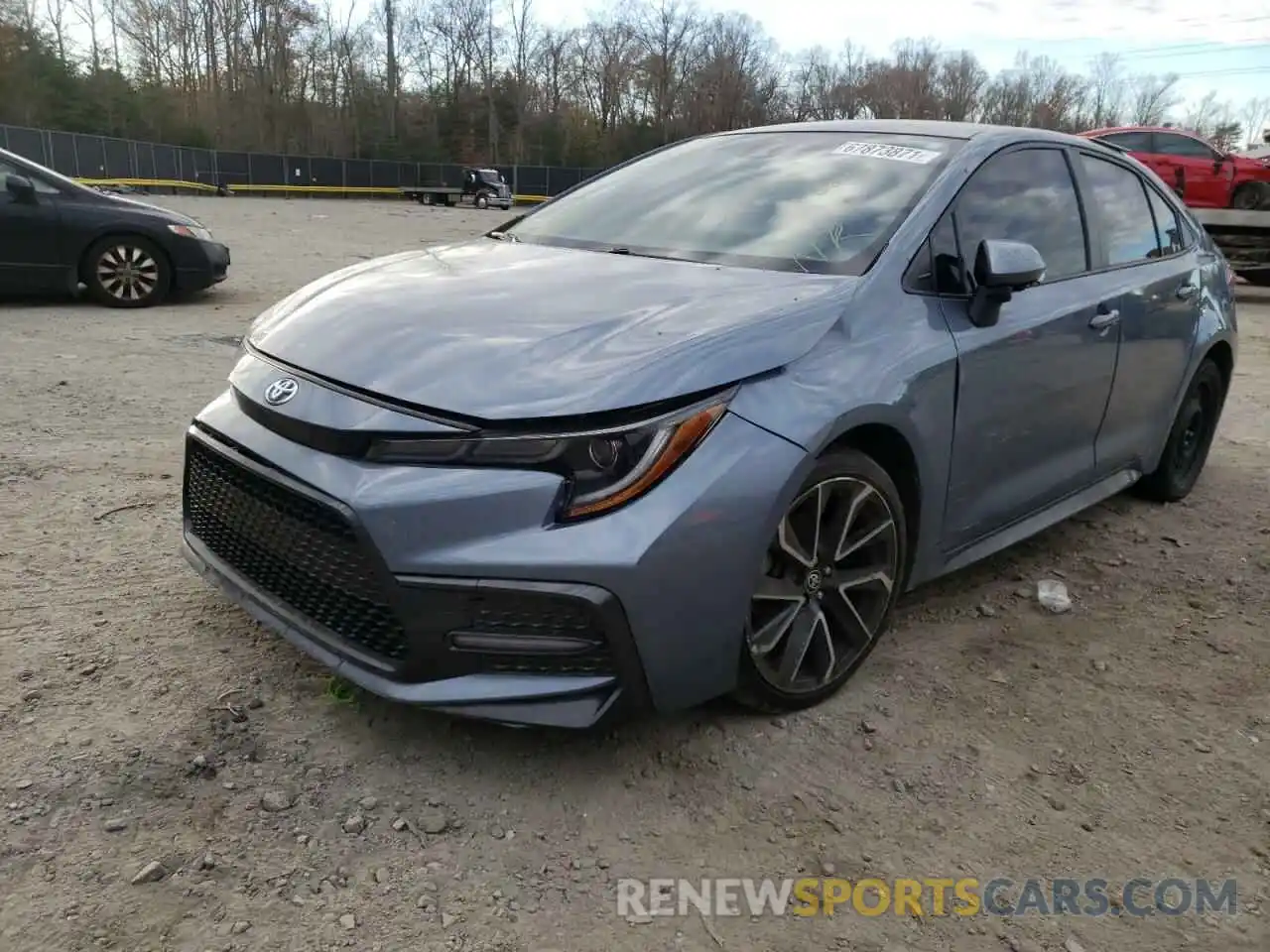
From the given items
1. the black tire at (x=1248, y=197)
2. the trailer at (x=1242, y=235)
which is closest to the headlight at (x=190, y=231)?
the trailer at (x=1242, y=235)

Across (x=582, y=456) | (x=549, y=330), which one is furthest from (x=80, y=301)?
(x=582, y=456)

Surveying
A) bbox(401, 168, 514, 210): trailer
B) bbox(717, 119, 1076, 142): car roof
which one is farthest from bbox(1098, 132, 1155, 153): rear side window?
bbox(401, 168, 514, 210): trailer

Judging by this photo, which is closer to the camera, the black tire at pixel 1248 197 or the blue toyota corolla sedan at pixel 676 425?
the blue toyota corolla sedan at pixel 676 425

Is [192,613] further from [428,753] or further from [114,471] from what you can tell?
[114,471]

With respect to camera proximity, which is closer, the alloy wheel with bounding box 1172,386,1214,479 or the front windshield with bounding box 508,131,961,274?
the front windshield with bounding box 508,131,961,274

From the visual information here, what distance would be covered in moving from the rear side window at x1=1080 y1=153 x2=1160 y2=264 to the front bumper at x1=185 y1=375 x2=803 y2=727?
230cm

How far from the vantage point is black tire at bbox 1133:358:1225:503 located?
4746mm

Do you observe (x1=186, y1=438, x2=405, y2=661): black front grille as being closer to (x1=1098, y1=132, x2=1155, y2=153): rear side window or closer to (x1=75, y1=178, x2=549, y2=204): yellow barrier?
(x1=1098, y1=132, x2=1155, y2=153): rear side window

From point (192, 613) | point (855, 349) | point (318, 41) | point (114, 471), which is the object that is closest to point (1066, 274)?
point (855, 349)

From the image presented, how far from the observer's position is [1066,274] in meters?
3.64

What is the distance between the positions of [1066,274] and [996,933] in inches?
94.9

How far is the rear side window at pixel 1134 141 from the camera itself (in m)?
15.8

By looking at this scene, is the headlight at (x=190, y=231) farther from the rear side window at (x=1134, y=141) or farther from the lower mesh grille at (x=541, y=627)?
the rear side window at (x=1134, y=141)

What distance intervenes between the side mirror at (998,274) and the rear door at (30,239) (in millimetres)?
8068
